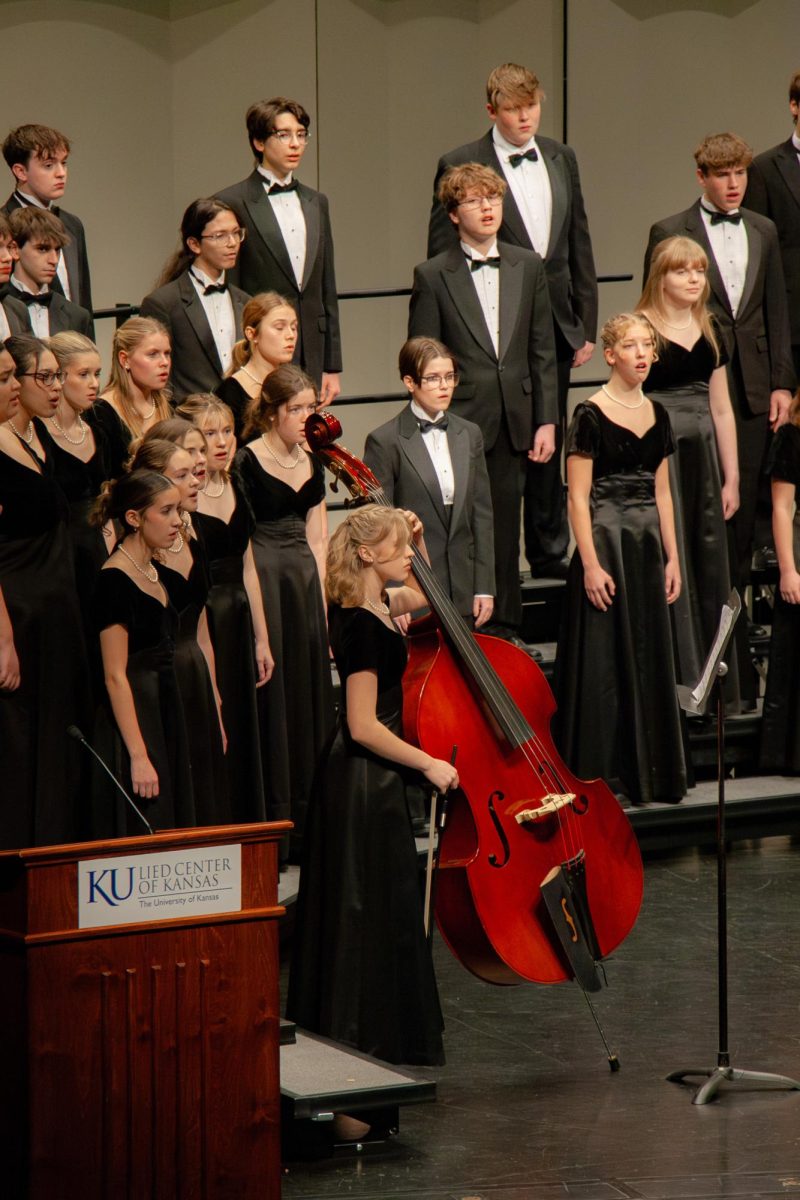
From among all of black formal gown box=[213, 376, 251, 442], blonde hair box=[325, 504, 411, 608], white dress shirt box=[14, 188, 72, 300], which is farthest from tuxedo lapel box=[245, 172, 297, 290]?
blonde hair box=[325, 504, 411, 608]

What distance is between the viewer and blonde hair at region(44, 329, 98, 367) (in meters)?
4.53

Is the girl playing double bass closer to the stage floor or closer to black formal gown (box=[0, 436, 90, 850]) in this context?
the stage floor

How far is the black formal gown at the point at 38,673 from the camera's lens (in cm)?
436

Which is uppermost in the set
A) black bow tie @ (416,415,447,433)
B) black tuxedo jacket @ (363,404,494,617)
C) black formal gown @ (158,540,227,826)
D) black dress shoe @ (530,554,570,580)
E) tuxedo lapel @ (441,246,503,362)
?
tuxedo lapel @ (441,246,503,362)

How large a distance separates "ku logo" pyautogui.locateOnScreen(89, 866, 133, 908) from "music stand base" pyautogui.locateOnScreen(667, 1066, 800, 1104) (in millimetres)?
1459

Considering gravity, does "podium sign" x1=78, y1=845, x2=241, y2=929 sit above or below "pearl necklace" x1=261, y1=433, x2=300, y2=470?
below

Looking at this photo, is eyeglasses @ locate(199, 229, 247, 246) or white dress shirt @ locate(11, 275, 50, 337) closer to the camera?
white dress shirt @ locate(11, 275, 50, 337)

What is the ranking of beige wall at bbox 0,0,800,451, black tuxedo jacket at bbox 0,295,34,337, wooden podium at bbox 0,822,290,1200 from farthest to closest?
1. beige wall at bbox 0,0,800,451
2. black tuxedo jacket at bbox 0,295,34,337
3. wooden podium at bbox 0,822,290,1200

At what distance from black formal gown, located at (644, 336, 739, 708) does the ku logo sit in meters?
3.16

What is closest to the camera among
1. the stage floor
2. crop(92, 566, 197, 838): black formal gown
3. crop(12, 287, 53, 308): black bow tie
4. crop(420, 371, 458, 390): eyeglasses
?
the stage floor

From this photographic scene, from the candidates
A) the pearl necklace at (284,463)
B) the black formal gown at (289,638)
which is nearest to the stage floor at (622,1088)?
the black formal gown at (289,638)

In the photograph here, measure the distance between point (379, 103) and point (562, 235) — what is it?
2.26 metres

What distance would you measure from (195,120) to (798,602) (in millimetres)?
3401

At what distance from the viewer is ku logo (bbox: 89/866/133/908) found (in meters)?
2.79
